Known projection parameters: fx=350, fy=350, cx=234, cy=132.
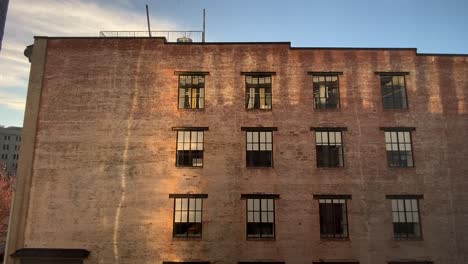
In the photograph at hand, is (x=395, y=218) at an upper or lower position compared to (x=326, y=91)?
lower

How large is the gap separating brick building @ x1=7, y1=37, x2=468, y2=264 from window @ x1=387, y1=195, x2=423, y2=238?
0.07 m

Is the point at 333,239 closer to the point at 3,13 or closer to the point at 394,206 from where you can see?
the point at 394,206

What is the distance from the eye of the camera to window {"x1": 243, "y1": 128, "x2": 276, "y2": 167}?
19.1m

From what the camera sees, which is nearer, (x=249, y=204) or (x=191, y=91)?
→ (x=249, y=204)

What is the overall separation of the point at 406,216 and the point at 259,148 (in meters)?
8.55

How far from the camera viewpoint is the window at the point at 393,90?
65.7 feet

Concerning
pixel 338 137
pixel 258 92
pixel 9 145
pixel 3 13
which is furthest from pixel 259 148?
pixel 9 145

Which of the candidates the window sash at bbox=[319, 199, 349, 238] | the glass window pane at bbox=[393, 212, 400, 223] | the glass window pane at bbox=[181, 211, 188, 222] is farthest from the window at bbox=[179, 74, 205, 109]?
the glass window pane at bbox=[393, 212, 400, 223]

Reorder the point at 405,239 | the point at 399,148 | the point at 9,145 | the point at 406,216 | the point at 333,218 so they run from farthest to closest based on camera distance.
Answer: the point at 9,145 → the point at 399,148 → the point at 406,216 → the point at 333,218 → the point at 405,239

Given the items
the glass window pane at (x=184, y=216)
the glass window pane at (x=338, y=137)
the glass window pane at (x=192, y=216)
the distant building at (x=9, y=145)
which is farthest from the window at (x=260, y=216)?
the distant building at (x=9, y=145)

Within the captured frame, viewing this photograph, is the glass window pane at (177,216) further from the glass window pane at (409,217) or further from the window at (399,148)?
the glass window pane at (409,217)

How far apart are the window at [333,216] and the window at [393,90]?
19.8ft

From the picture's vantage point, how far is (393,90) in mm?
20172

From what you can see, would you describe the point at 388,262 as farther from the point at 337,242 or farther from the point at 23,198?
the point at 23,198
